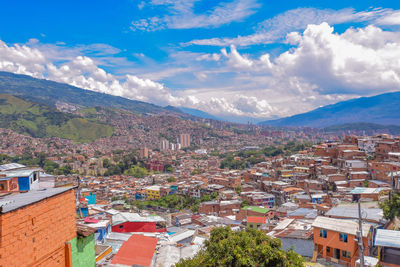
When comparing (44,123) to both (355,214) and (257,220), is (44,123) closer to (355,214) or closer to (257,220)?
(257,220)

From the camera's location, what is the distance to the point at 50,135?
356 feet

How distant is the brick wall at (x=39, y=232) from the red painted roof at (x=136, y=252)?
217 inches

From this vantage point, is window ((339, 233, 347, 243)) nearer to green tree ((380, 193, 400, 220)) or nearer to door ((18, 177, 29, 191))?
green tree ((380, 193, 400, 220))

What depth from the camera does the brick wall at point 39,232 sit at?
3814 mm

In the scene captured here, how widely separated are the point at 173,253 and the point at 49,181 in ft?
19.8

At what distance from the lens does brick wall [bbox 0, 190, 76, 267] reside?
3.81 m

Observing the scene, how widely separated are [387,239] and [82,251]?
9.00m

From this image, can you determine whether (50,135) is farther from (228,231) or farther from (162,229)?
(228,231)

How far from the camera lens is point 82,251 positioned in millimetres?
5559

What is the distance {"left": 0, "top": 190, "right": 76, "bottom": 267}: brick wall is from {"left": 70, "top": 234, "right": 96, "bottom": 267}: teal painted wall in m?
0.22

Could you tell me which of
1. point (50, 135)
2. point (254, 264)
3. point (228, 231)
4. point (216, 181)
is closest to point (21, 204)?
point (254, 264)

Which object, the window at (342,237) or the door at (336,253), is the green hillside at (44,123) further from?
the window at (342,237)

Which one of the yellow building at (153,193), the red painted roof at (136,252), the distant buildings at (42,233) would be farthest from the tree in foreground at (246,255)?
the yellow building at (153,193)

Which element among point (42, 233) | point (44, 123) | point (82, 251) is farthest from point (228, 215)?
point (44, 123)
